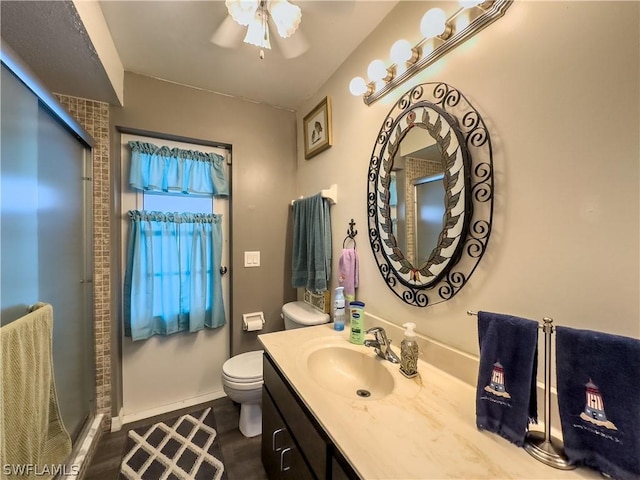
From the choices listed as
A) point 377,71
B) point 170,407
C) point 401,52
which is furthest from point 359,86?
point 170,407

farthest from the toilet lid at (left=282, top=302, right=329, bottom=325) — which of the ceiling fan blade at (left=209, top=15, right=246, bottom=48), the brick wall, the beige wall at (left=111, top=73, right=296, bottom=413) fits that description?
the ceiling fan blade at (left=209, top=15, right=246, bottom=48)

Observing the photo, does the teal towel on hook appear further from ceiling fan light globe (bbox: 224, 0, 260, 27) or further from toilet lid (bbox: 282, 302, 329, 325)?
ceiling fan light globe (bbox: 224, 0, 260, 27)

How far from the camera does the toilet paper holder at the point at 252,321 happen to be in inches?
79.1

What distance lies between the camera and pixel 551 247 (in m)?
0.72

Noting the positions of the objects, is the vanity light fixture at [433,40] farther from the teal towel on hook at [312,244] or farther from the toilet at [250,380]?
the toilet at [250,380]

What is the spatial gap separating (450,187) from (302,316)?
1.20 metres

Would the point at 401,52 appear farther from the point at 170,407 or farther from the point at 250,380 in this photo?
the point at 170,407

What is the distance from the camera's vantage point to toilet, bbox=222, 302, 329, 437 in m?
1.54

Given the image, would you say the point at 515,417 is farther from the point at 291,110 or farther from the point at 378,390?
the point at 291,110

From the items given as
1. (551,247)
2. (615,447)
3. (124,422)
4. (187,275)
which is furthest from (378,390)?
(124,422)

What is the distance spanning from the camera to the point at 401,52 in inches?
43.3

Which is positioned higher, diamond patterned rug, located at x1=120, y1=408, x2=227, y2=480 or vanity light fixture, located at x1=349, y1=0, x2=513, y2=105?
vanity light fixture, located at x1=349, y1=0, x2=513, y2=105

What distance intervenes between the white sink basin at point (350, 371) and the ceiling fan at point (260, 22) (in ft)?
4.56

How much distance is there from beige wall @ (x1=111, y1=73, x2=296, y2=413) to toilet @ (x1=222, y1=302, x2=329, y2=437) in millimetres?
350
